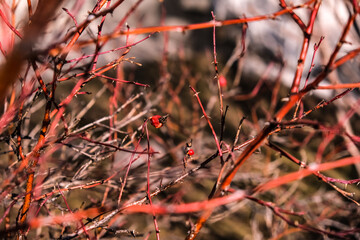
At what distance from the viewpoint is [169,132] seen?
13.4 ft

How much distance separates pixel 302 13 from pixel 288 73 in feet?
3.00

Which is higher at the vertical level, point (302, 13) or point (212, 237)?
point (302, 13)

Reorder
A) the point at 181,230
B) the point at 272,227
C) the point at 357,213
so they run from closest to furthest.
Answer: the point at 357,213 < the point at 272,227 < the point at 181,230

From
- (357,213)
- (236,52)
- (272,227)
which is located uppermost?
(236,52)

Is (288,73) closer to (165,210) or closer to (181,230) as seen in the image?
(181,230)

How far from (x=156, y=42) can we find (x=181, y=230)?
2.86 m

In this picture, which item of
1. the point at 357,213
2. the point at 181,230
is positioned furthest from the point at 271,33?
the point at 181,230

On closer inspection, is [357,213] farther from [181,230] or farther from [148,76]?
[148,76]

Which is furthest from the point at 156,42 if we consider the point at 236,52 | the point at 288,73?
the point at 288,73

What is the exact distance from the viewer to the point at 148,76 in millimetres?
4844

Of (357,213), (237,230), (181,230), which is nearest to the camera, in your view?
(357,213)

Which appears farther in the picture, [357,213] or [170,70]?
[170,70]

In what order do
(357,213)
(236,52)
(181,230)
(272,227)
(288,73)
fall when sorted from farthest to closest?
(288,73) < (236,52) < (181,230) < (272,227) < (357,213)

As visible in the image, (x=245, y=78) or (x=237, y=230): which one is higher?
(x=245, y=78)
